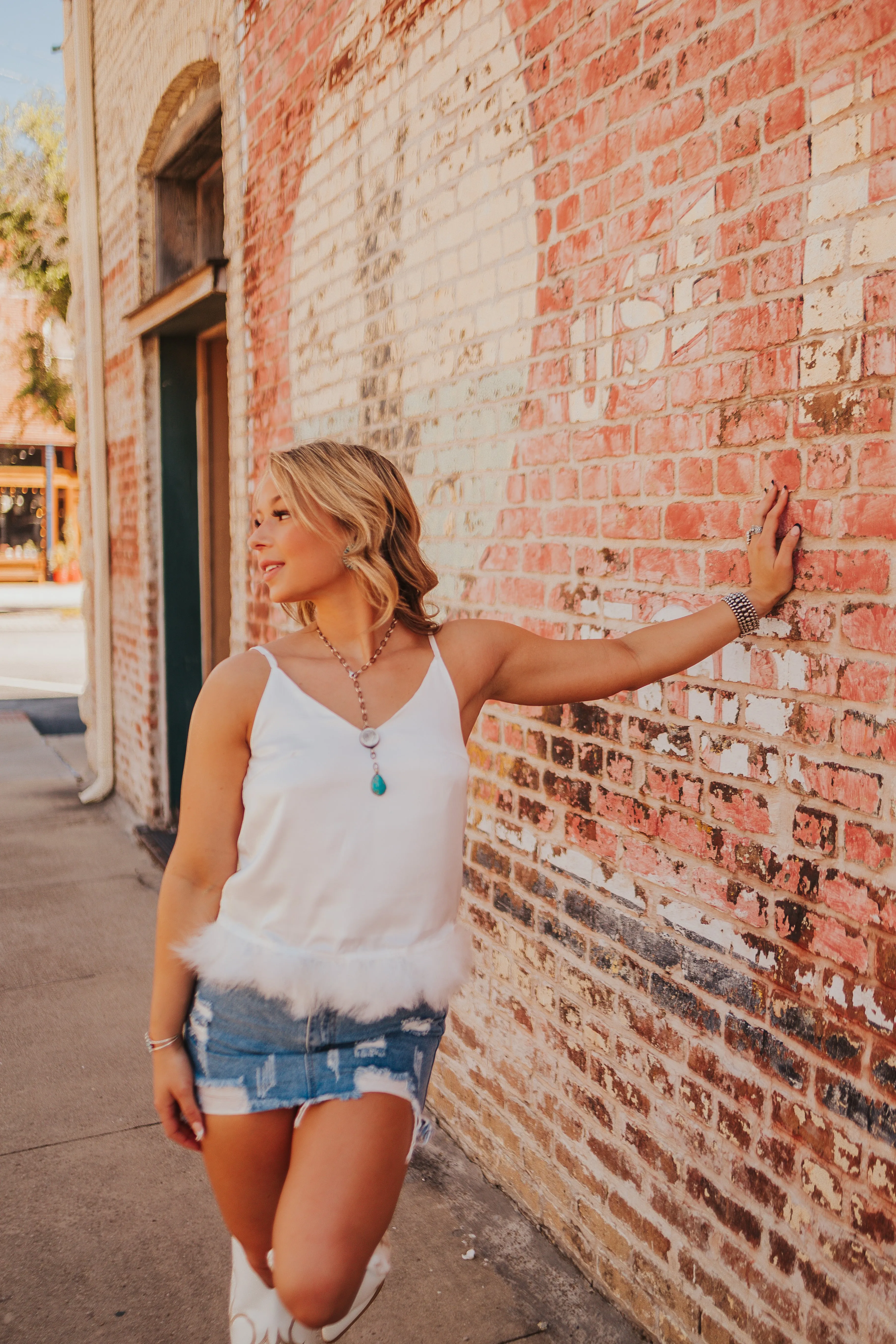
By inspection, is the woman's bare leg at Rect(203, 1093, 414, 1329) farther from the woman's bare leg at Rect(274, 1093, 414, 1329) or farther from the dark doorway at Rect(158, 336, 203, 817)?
the dark doorway at Rect(158, 336, 203, 817)

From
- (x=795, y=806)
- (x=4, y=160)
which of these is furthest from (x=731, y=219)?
(x=4, y=160)

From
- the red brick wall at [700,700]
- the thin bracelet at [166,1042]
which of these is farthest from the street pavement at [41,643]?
the thin bracelet at [166,1042]

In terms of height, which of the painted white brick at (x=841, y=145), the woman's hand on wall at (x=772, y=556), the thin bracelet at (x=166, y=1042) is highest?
the painted white brick at (x=841, y=145)

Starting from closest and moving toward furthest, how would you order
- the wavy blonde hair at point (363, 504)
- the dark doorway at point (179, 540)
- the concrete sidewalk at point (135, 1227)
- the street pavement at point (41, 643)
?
1. the wavy blonde hair at point (363, 504)
2. the concrete sidewalk at point (135, 1227)
3. the dark doorway at point (179, 540)
4. the street pavement at point (41, 643)

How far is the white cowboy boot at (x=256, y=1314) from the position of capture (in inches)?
70.8

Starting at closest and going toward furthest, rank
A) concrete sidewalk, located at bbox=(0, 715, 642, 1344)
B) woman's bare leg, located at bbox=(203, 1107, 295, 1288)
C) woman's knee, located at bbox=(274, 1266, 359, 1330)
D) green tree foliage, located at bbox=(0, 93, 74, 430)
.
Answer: woman's knee, located at bbox=(274, 1266, 359, 1330)
woman's bare leg, located at bbox=(203, 1107, 295, 1288)
concrete sidewalk, located at bbox=(0, 715, 642, 1344)
green tree foliage, located at bbox=(0, 93, 74, 430)

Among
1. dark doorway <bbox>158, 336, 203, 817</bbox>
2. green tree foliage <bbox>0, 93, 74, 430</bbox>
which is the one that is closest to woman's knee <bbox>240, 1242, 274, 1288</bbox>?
dark doorway <bbox>158, 336, 203, 817</bbox>

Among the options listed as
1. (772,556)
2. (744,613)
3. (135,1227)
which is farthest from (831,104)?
(135,1227)

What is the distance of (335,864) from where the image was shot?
1.78 m

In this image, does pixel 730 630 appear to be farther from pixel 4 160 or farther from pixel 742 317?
pixel 4 160

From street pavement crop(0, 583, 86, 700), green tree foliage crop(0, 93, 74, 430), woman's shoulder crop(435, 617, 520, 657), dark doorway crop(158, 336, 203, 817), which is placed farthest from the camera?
green tree foliage crop(0, 93, 74, 430)

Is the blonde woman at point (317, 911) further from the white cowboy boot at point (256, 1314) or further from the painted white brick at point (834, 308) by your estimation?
the painted white brick at point (834, 308)

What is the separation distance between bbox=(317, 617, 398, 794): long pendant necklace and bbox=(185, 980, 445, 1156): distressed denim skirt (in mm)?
393

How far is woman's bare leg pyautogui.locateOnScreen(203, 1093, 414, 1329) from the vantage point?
171cm
